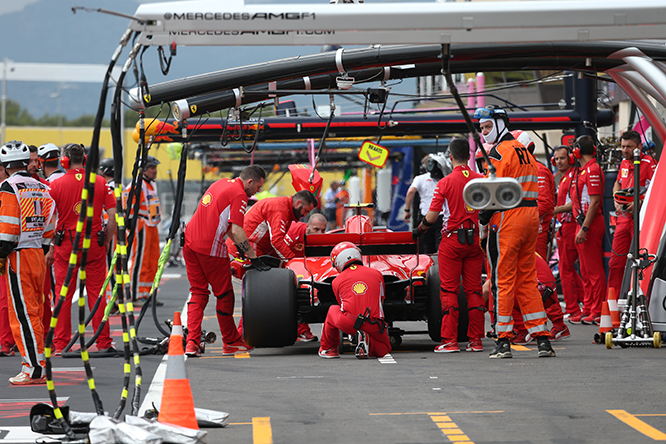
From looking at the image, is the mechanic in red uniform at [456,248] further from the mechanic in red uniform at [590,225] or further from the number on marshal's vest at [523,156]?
the mechanic in red uniform at [590,225]

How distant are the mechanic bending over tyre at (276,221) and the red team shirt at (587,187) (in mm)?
3534

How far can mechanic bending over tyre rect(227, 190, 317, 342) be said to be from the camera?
31.0 ft

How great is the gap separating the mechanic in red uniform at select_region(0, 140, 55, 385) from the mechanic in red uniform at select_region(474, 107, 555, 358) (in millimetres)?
4032

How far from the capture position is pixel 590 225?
35.5 feet

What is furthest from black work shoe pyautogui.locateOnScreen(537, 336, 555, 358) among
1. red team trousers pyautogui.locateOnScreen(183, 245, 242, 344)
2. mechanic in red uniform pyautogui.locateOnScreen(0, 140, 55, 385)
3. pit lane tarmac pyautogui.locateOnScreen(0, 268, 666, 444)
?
mechanic in red uniform pyautogui.locateOnScreen(0, 140, 55, 385)

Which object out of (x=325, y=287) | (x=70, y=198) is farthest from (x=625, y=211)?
(x=70, y=198)

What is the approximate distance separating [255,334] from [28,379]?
7.03 ft

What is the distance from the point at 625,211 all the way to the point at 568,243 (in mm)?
1684

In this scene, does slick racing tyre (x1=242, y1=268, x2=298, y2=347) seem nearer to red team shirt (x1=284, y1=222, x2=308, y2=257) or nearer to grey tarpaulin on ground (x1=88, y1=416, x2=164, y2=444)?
red team shirt (x1=284, y1=222, x2=308, y2=257)

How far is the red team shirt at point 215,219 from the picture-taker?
885cm

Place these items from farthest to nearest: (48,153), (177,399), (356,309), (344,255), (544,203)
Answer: (544,203) → (48,153) → (344,255) → (356,309) → (177,399)

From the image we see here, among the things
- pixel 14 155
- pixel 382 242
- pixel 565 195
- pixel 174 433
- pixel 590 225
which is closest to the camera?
pixel 174 433

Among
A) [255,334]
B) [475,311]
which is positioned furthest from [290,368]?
[475,311]

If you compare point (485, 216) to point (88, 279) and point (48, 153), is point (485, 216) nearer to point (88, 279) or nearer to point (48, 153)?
point (88, 279)
